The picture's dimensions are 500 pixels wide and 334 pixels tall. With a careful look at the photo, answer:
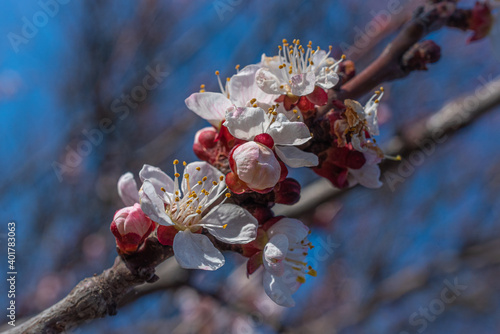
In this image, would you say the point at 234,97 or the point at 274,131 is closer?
the point at 274,131

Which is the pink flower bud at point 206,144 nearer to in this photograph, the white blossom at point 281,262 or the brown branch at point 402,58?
the white blossom at point 281,262

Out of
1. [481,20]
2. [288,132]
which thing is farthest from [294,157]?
[481,20]

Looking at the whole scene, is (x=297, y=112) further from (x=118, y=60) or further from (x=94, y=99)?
(x=118, y=60)

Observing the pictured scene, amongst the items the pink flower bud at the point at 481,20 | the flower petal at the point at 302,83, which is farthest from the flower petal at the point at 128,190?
the pink flower bud at the point at 481,20

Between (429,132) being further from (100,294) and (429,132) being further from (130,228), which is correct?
(100,294)

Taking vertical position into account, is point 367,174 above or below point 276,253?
below

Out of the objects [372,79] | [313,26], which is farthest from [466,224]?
[372,79]
